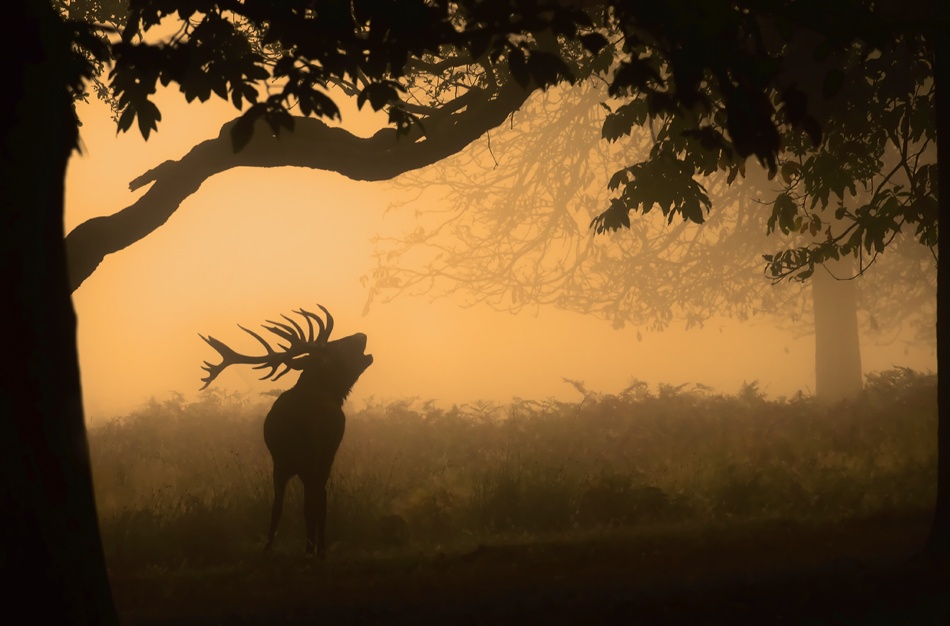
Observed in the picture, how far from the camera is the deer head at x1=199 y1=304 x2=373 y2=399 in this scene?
391 inches

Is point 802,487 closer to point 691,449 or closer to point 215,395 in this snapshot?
point 691,449

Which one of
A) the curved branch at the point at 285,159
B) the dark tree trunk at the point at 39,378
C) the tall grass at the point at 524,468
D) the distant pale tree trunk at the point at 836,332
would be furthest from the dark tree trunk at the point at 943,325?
the distant pale tree trunk at the point at 836,332

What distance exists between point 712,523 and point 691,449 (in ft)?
15.5

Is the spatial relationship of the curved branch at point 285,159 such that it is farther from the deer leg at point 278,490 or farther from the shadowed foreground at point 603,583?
the shadowed foreground at point 603,583

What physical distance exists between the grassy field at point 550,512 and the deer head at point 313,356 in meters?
1.76

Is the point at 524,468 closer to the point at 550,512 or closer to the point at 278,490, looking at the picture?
the point at 550,512

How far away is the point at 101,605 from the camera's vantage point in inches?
210

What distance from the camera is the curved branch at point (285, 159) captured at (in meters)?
10.7

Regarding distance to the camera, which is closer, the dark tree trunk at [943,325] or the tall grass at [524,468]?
the dark tree trunk at [943,325]

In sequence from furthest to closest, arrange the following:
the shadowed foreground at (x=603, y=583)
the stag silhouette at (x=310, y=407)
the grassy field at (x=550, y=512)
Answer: the stag silhouette at (x=310, y=407), the grassy field at (x=550, y=512), the shadowed foreground at (x=603, y=583)

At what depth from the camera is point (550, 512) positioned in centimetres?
1194

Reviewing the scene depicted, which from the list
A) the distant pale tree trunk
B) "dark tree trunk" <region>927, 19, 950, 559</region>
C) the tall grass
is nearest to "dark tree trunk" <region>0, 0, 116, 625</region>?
the tall grass

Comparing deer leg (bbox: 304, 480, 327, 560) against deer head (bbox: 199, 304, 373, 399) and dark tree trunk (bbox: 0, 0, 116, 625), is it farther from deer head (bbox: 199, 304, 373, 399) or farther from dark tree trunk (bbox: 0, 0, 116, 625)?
dark tree trunk (bbox: 0, 0, 116, 625)

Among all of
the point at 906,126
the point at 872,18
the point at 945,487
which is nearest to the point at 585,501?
the point at 945,487
